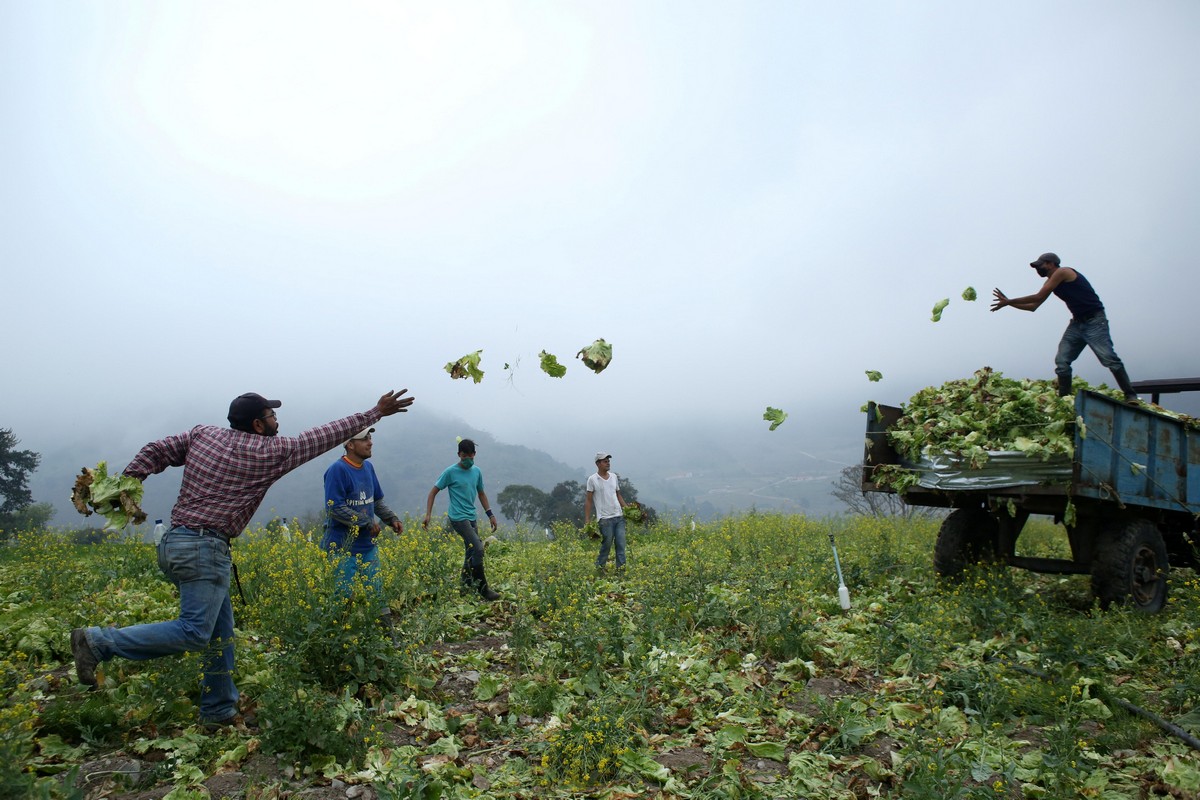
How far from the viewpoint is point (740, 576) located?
8406mm

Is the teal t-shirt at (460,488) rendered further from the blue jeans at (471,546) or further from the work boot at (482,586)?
the work boot at (482,586)

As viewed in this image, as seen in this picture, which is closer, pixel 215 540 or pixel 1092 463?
pixel 215 540

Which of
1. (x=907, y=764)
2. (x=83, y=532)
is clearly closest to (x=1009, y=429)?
(x=907, y=764)

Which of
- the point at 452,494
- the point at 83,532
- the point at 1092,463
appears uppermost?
the point at 1092,463

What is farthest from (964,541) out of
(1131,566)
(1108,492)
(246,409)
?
(246,409)

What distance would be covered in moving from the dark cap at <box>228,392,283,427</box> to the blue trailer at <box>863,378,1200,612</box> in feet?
21.1

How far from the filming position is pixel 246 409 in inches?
178

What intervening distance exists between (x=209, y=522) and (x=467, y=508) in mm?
4169

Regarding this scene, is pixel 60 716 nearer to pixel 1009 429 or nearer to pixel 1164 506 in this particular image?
pixel 1009 429

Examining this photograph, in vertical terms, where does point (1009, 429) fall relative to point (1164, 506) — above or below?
above

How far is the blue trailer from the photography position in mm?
6387

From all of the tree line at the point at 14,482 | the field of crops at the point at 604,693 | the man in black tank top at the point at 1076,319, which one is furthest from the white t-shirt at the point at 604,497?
the tree line at the point at 14,482

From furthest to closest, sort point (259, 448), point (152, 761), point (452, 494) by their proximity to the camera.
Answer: point (452, 494) < point (259, 448) < point (152, 761)

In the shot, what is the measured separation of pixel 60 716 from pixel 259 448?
1.99 meters
